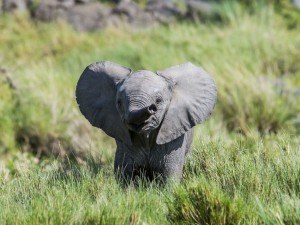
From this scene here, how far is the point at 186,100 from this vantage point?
4961mm

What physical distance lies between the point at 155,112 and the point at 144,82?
20 centimetres

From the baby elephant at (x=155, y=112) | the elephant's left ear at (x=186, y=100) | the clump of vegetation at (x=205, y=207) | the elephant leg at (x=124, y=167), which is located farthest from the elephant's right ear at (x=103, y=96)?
the clump of vegetation at (x=205, y=207)

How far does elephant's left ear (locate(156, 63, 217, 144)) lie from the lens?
4855mm

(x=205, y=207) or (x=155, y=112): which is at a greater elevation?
(x=155, y=112)

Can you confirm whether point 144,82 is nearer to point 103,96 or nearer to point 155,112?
point 155,112

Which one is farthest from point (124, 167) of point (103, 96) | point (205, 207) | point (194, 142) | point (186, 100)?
point (194, 142)

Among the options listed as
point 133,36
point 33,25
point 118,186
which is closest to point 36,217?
point 118,186

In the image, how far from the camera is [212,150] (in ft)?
17.9

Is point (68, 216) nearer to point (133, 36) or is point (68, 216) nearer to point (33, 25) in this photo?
point (133, 36)

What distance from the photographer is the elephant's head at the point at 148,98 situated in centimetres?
454

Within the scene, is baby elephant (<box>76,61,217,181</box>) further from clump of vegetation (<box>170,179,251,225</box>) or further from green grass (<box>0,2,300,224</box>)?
clump of vegetation (<box>170,179,251,225</box>)

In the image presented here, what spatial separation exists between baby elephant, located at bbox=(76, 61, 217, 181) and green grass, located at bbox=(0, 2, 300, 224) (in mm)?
161

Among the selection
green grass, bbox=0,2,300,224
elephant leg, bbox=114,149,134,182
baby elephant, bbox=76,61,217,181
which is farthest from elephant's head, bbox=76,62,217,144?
green grass, bbox=0,2,300,224

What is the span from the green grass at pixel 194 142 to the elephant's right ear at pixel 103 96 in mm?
319
